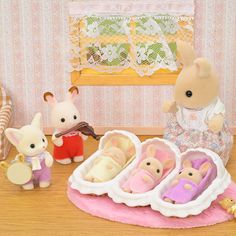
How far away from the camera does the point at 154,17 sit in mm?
2895

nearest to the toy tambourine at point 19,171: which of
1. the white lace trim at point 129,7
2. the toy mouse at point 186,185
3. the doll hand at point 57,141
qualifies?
the doll hand at point 57,141

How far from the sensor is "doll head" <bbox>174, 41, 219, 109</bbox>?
2383 mm

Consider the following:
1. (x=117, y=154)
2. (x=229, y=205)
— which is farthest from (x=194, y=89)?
(x=229, y=205)

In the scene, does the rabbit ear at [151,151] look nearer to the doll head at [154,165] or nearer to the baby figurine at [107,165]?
the doll head at [154,165]

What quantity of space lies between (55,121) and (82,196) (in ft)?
1.45

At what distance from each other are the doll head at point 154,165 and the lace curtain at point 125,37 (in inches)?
26.4

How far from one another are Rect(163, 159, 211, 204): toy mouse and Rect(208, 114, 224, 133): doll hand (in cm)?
18

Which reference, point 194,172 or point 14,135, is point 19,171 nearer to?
point 14,135

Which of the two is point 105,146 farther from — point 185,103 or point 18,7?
point 18,7

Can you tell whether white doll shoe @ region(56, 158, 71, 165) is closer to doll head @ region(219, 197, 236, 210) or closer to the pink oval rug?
the pink oval rug

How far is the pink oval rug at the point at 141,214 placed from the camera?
206cm

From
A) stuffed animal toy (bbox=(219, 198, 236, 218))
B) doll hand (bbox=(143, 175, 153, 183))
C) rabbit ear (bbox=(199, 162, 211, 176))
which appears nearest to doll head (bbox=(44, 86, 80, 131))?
doll hand (bbox=(143, 175, 153, 183))

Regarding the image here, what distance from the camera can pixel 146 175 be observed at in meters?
2.24

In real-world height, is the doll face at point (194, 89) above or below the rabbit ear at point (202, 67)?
below
